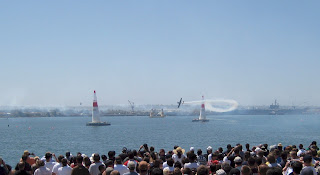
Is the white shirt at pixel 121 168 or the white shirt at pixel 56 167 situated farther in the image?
the white shirt at pixel 56 167

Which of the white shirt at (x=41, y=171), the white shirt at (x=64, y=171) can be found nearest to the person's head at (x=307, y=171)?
the white shirt at (x=64, y=171)

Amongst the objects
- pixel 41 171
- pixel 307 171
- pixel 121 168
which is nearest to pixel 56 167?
pixel 41 171

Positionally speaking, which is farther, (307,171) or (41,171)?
(41,171)

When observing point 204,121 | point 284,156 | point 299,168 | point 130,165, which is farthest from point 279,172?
point 204,121

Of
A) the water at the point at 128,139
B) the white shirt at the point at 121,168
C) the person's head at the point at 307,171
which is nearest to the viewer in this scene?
the person's head at the point at 307,171

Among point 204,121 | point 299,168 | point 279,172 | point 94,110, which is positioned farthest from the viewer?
point 204,121

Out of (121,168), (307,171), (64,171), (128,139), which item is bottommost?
(128,139)

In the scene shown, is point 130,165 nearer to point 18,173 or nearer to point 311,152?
point 18,173

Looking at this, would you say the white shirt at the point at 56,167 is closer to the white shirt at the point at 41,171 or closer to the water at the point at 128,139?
the white shirt at the point at 41,171

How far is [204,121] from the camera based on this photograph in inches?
5531

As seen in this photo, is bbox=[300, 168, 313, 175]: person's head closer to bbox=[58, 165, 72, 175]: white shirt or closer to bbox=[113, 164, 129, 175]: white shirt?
bbox=[113, 164, 129, 175]: white shirt

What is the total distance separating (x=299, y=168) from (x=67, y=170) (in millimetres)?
5629

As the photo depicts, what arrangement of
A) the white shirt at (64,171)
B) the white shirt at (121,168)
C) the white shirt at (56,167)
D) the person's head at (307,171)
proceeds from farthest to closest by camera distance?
the white shirt at (56,167), the white shirt at (64,171), the white shirt at (121,168), the person's head at (307,171)

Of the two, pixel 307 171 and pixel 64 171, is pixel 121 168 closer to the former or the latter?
pixel 64 171
